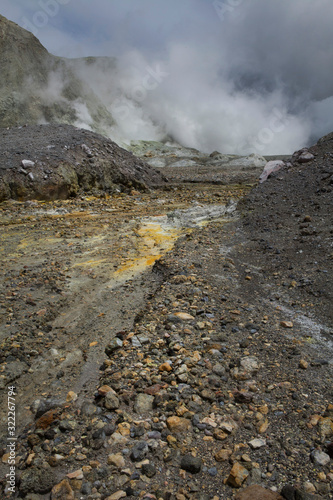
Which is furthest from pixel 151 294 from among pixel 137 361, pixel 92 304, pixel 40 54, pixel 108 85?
pixel 108 85

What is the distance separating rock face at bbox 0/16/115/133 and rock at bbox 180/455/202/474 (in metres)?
35.3

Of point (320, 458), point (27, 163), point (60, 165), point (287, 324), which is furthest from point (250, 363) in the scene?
point (60, 165)

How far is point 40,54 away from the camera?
36562 millimetres

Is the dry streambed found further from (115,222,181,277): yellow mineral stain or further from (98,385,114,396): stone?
(98,385,114,396): stone

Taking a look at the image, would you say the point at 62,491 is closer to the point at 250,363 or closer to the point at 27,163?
the point at 250,363

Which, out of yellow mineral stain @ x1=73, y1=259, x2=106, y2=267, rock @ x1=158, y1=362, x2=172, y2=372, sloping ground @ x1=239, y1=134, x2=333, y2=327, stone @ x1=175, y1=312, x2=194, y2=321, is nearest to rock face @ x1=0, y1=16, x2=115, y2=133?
sloping ground @ x1=239, y1=134, x2=333, y2=327

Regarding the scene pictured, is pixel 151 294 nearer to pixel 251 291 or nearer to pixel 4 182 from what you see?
pixel 251 291

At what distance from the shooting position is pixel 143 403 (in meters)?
2.76

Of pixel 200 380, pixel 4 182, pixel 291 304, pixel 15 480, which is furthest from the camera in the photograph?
pixel 4 182

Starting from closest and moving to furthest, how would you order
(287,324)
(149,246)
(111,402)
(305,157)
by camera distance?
(111,402)
(287,324)
(149,246)
(305,157)

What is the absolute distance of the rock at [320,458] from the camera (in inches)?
87.4

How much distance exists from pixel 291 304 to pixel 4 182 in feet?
37.0

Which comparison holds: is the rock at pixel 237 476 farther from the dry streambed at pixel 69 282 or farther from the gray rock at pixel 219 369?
the dry streambed at pixel 69 282

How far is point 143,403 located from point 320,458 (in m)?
1.36
